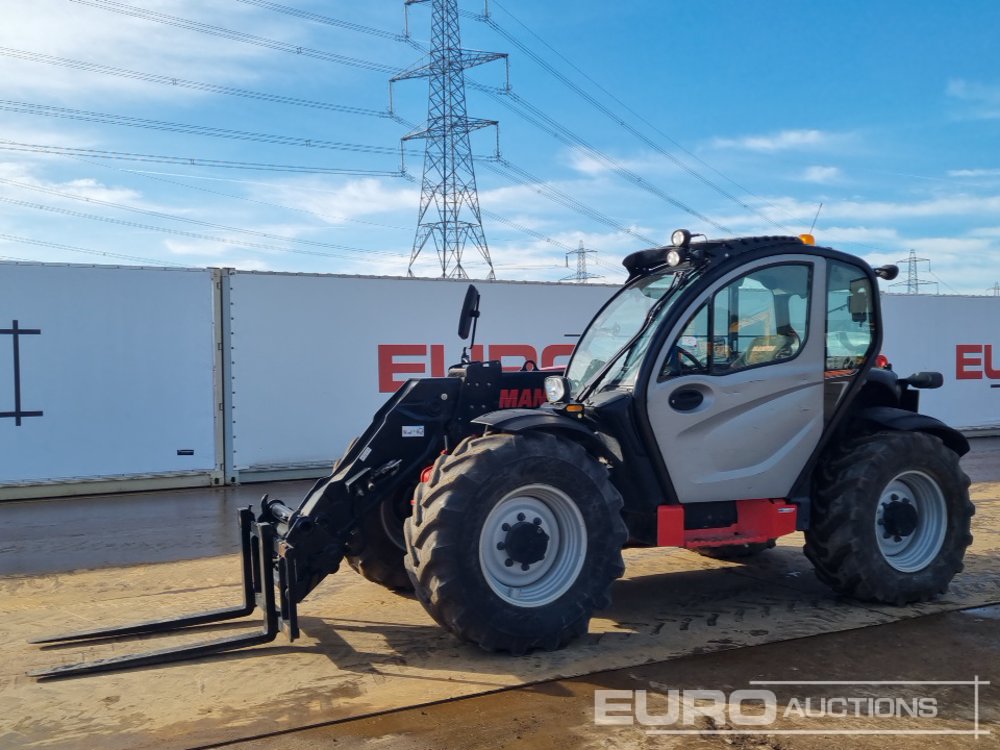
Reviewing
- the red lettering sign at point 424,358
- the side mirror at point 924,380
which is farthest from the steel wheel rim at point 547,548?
the red lettering sign at point 424,358

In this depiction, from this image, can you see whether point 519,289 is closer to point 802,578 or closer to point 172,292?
point 172,292

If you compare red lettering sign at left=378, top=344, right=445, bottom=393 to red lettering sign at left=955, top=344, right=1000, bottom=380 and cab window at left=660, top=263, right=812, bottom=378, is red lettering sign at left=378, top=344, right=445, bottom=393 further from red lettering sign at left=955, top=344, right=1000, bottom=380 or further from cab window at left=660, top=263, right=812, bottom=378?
red lettering sign at left=955, top=344, right=1000, bottom=380

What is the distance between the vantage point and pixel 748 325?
17.6 ft

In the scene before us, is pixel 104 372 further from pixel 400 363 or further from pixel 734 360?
pixel 734 360

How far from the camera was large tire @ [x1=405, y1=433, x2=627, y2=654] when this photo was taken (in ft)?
14.3

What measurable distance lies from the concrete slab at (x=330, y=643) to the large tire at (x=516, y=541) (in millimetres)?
239

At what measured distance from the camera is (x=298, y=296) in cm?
1176

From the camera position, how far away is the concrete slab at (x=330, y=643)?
3846mm

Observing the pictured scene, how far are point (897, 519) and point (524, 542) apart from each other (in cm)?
267

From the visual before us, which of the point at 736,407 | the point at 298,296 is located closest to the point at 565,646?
the point at 736,407

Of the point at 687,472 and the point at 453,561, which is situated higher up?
the point at 687,472

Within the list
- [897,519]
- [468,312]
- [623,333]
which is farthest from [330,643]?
[897,519]

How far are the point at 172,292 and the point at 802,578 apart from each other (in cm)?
858

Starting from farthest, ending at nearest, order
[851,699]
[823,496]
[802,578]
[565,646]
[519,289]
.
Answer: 1. [519,289]
2. [802,578]
3. [823,496]
4. [565,646]
5. [851,699]
